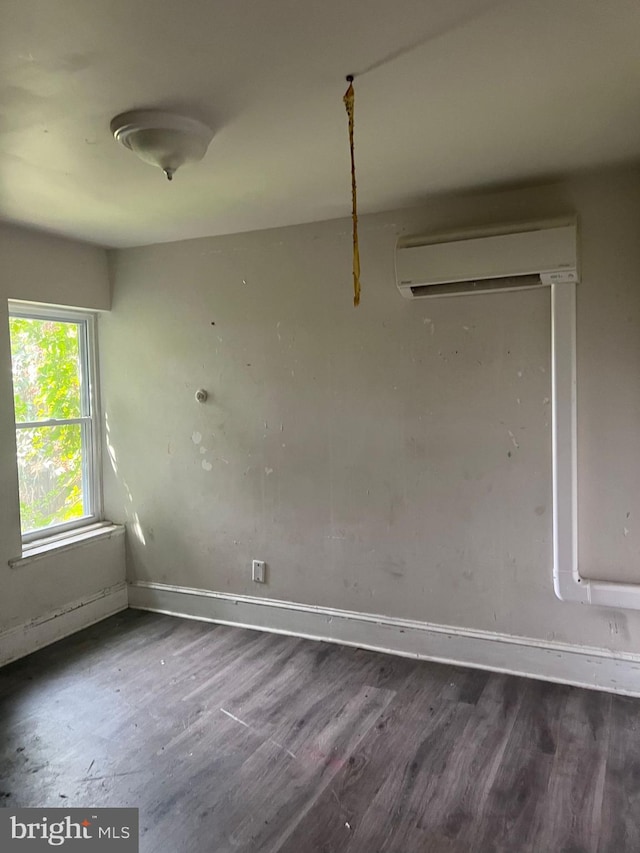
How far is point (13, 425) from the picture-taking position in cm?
330

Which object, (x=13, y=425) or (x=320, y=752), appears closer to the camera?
(x=320, y=752)

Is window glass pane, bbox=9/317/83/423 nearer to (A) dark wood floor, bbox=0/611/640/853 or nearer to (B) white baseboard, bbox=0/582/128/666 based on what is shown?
(B) white baseboard, bbox=0/582/128/666

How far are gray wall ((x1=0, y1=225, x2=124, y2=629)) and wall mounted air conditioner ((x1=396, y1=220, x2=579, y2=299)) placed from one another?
2039 millimetres

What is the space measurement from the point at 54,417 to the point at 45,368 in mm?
308

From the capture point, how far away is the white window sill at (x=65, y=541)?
132 inches

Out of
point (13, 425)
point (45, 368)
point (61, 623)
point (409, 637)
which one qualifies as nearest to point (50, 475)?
point (13, 425)

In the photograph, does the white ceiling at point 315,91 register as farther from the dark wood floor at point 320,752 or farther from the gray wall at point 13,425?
the dark wood floor at point 320,752

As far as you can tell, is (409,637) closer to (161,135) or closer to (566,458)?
(566,458)

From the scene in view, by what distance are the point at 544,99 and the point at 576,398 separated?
4.30 feet

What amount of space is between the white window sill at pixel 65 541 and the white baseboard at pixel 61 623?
1.13 feet

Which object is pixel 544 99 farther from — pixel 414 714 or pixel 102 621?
pixel 102 621

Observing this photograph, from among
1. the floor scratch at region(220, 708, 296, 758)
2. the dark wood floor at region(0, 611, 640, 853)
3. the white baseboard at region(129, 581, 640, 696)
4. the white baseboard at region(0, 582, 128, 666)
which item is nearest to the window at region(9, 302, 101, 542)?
the white baseboard at region(0, 582, 128, 666)

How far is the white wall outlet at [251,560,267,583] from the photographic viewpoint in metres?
3.56

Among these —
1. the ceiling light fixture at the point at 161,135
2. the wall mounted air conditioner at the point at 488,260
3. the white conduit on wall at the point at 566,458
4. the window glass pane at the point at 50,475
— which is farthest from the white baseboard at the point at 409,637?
the ceiling light fixture at the point at 161,135
